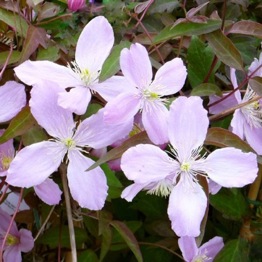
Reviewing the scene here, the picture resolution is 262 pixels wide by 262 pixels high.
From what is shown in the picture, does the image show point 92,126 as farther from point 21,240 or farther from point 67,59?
point 21,240

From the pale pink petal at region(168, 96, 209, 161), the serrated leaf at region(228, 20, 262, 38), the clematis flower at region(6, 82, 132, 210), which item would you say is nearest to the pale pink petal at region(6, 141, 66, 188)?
the clematis flower at region(6, 82, 132, 210)

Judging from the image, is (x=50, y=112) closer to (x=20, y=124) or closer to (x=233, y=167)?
(x=20, y=124)

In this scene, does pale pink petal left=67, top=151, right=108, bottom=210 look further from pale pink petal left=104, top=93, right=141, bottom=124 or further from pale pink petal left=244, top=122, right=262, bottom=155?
pale pink petal left=244, top=122, right=262, bottom=155

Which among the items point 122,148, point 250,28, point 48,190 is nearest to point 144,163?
point 122,148

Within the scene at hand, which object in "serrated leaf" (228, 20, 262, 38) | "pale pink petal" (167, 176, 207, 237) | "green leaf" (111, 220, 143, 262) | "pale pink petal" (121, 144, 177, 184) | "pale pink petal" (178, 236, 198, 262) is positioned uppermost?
"pale pink petal" (121, 144, 177, 184)

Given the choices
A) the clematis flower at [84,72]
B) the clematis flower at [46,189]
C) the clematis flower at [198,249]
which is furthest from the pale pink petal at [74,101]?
the clematis flower at [198,249]

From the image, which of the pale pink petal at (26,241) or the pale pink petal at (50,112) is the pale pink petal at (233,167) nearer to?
the pale pink petal at (50,112)
